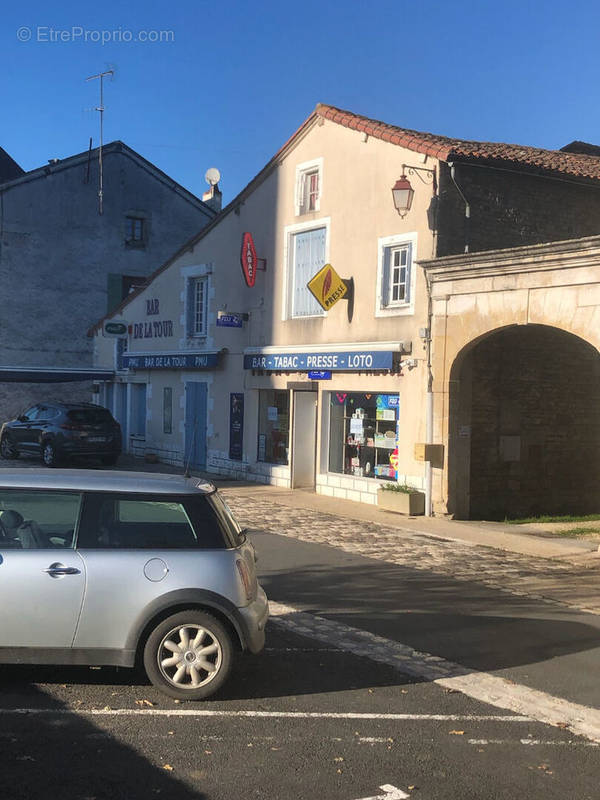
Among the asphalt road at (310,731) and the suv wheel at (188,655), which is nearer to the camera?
the asphalt road at (310,731)

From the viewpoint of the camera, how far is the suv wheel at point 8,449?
23.7 meters

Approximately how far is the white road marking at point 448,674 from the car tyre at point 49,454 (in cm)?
1445

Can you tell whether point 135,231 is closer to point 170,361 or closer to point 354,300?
point 170,361

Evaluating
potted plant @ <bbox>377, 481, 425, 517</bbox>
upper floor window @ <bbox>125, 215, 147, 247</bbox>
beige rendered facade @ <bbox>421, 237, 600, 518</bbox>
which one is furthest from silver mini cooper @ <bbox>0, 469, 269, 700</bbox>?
upper floor window @ <bbox>125, 215, 147, 247</bbox>

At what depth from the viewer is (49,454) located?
21922mm

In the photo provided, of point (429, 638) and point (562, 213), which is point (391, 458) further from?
point (429, 638)

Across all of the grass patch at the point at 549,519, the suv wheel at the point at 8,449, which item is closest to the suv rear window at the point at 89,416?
the suv wheel at the point at 8,449

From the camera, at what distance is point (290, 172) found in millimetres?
19312

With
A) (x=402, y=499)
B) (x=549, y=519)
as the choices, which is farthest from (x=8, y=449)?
(x=549, y=519)

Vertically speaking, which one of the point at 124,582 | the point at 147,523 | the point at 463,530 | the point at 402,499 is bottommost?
the point at 463,530

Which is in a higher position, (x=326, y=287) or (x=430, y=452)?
(x=326, y=287)

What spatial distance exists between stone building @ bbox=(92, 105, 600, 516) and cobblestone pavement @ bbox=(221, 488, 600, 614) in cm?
187

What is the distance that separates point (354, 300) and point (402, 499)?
428cm

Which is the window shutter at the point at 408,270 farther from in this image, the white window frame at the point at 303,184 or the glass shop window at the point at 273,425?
the glass shop window at the point at 273,425
